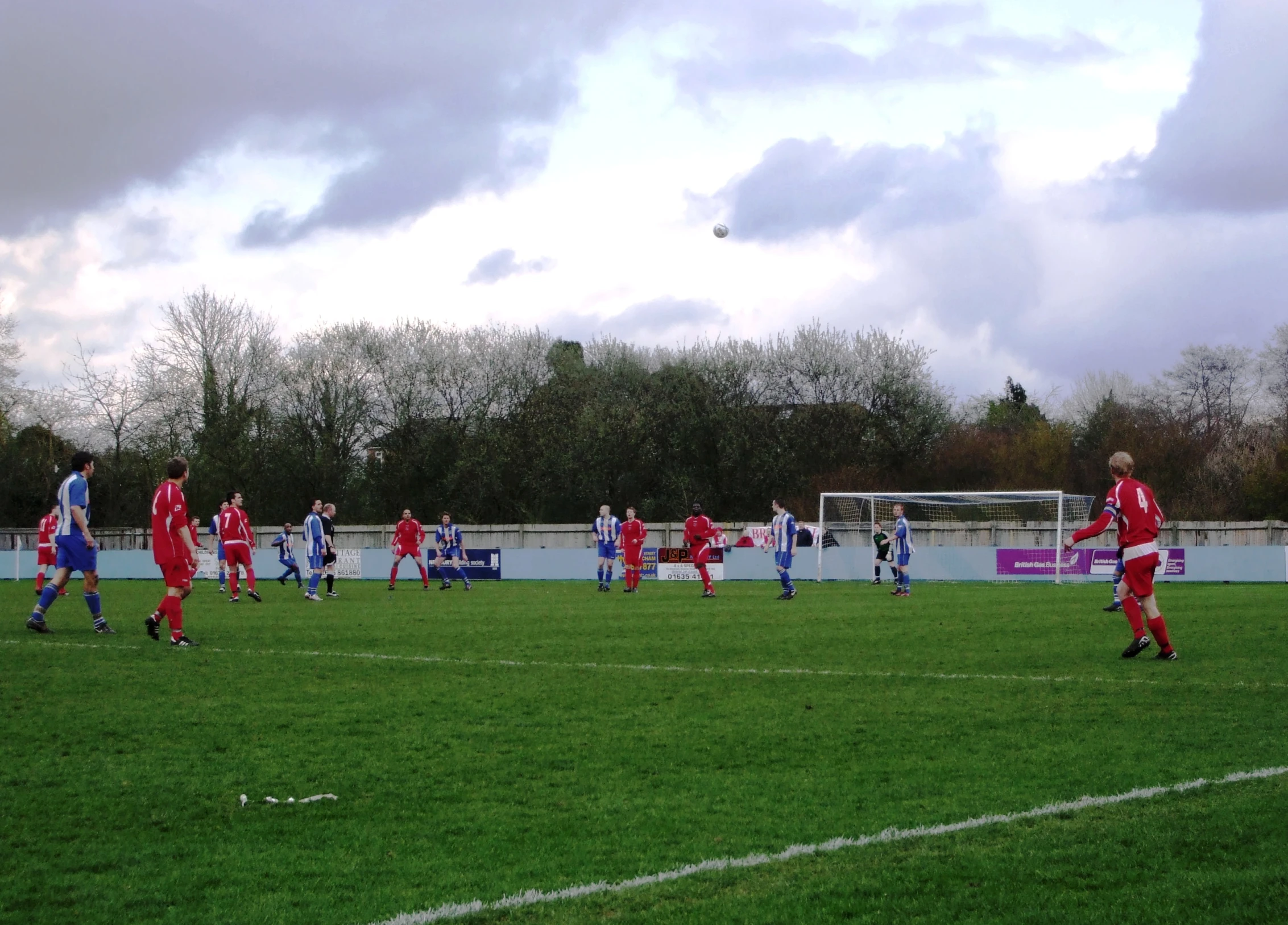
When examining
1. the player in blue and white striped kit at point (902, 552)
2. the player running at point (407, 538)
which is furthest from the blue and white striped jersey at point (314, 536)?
the player in blue and white striped kit at point (902, 552)

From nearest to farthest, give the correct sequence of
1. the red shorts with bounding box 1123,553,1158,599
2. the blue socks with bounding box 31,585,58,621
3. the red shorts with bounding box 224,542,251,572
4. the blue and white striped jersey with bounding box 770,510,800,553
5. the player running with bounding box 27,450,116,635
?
the red shorts with bounding box 1123,553,1158,599 → the player running with bounding box 27,450,116,635 → the blue socks with bounding box 31,585,58,621 → the red shorts with bounding box 224,542,251,572 → the blue and white striped jersey with bounding box 770,510,800,553

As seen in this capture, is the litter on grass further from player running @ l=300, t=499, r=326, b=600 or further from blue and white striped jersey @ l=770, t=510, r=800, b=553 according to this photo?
blue and white striped jersey @ l=770, t=510, r=800, b=553

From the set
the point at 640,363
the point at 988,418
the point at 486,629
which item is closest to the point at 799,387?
the point at 640,363

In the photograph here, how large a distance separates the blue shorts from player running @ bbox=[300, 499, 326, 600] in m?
9.71

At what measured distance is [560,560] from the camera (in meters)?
36.3

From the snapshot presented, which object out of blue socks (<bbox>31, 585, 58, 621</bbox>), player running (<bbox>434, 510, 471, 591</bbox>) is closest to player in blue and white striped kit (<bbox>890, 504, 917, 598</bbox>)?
player running (<bbox>434, 510, 471, 591</bbox>)

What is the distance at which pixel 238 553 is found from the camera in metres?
23.5

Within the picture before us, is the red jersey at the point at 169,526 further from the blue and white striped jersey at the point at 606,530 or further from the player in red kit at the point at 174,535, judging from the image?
the blue and white striped jersey at the point at 606,530

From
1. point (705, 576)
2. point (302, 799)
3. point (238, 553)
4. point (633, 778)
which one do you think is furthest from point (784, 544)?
point (302, 799)

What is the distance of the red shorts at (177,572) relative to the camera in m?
12.8

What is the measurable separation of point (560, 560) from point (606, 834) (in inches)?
1227

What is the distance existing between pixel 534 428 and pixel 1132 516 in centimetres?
4188

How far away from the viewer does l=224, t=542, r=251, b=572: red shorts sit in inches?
922

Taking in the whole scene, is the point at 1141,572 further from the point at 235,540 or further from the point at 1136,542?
the point at 235,540
